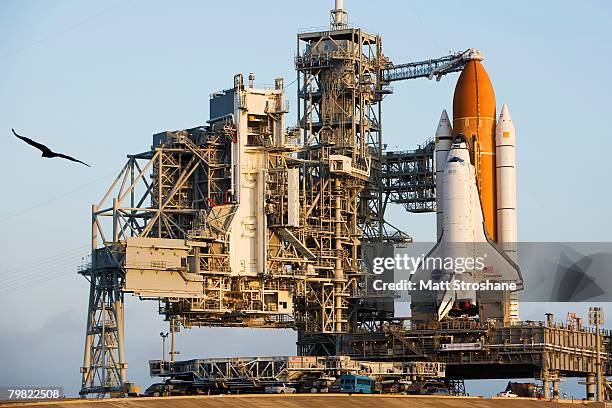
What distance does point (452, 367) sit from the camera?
398ft

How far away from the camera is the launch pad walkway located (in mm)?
93938

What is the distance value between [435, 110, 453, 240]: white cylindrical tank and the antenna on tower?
1240 centimetres

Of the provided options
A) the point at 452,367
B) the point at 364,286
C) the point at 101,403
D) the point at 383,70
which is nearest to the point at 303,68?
the point at 383,70

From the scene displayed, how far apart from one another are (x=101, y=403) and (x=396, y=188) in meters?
46.7

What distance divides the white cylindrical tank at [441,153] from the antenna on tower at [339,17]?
1240 centimetres

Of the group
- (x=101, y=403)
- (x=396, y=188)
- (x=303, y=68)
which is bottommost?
(x=101, y=403)

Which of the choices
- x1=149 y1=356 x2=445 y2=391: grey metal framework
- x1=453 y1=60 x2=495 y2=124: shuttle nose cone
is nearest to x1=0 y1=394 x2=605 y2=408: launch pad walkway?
x1=149 y1=356 x2=445 y2=391: grey metal framework

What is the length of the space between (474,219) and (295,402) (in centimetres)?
2864

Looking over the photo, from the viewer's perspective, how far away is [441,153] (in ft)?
415

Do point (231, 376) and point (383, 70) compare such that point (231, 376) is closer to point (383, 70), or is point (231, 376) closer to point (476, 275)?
point (476, 275)

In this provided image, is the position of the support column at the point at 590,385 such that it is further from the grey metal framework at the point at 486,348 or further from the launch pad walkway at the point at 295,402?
the launch pad walkway at the point at 295,402

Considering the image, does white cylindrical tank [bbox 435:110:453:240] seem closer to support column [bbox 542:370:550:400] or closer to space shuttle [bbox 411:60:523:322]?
space shuttle [bbox 411:60:523:322]

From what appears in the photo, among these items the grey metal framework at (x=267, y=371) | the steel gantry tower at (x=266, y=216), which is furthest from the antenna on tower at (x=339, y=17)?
the grey metal framework at (x=267, y=371)

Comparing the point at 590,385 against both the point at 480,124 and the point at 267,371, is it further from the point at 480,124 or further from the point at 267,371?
the point at 267,371
